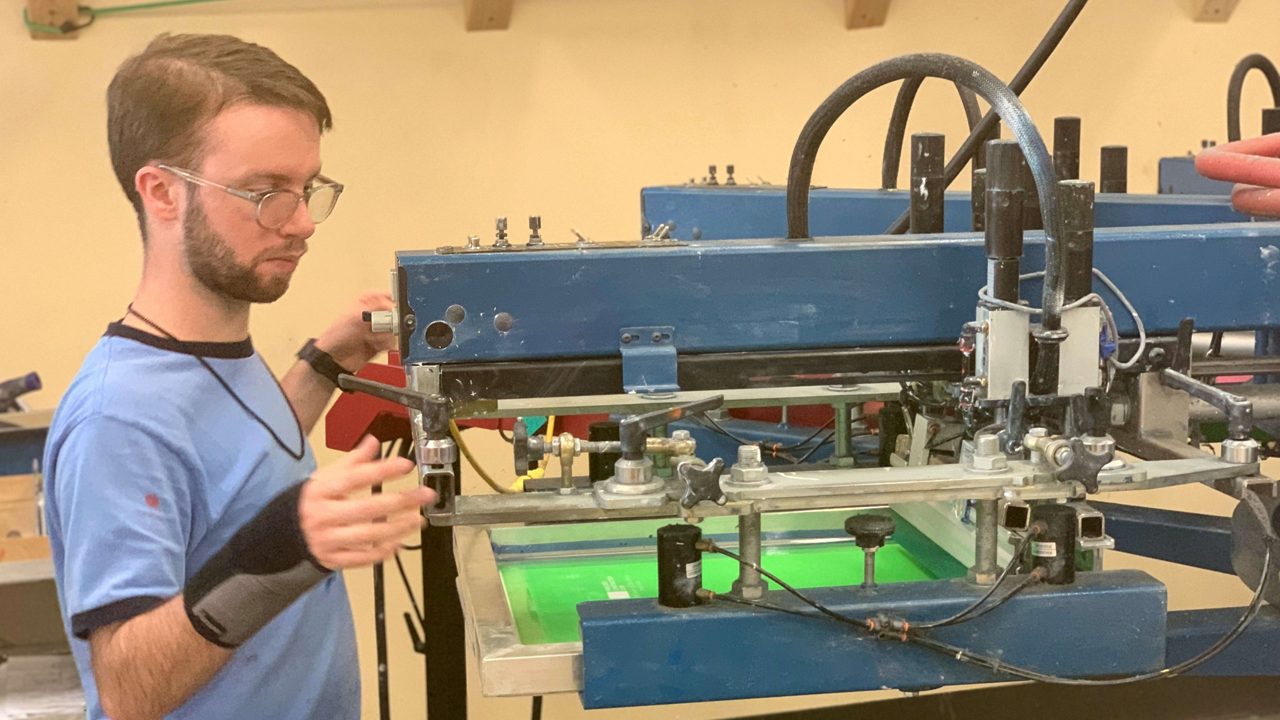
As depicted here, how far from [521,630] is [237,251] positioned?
1.57 ft

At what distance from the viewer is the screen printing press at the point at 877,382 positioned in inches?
49.1

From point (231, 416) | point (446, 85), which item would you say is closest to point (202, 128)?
point (231, 416)

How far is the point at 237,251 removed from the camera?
1.37 meters

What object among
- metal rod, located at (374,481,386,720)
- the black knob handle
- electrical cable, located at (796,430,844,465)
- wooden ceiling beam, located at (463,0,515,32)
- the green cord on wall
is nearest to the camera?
the black knob handle

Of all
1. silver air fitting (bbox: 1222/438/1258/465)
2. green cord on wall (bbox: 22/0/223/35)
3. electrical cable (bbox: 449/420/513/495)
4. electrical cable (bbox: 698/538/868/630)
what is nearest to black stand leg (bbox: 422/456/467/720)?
electrical cable (bbox: 449/420/513/495)

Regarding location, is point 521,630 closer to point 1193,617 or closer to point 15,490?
point 1193,617

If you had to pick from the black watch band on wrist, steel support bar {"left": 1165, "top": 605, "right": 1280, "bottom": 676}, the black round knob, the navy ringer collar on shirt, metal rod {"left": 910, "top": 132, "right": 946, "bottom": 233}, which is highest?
metal rod {"left": 910, "top": 132, "right": 946, "bottom": 233}

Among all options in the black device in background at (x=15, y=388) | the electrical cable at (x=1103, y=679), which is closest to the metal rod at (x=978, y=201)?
the electrical cable at (x=1103, y=679)

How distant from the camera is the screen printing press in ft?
4.09

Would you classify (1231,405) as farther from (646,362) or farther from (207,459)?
(207,459)

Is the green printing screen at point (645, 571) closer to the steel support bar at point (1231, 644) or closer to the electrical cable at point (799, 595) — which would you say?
the electrical cable at point (799, 595)

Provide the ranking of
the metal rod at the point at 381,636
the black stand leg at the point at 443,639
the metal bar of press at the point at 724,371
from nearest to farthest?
the metal bar of press at the point at 724,371 < the black stand leg at the point at 443,639 < the metal rod at the point at 381,636

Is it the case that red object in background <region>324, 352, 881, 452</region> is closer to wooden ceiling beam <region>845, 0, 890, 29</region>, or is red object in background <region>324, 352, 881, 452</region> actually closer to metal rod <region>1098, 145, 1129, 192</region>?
metal rod <region>1098, 145, 1129, 192</region>

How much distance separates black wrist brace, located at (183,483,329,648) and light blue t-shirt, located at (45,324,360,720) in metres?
0.06
